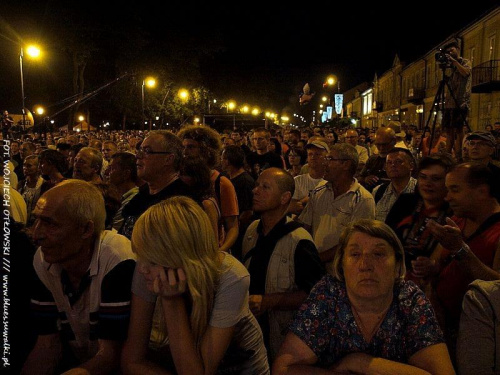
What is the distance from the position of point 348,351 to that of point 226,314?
2.23 feet

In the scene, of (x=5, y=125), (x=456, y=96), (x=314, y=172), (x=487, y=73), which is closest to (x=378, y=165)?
(x=314, y=172)

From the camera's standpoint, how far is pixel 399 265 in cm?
251

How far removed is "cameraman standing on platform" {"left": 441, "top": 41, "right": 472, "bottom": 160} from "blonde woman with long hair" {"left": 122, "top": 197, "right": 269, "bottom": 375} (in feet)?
20.0

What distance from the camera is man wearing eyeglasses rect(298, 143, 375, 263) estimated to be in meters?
4.45

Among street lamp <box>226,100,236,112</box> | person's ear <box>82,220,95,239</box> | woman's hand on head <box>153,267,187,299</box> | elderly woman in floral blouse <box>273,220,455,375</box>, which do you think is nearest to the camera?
woman's hand on head <box>153,267,187,299</box>

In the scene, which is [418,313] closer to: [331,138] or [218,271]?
[218,271]

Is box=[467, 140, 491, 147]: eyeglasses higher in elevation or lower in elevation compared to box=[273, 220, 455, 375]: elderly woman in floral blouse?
higher

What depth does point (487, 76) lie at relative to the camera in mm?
26391

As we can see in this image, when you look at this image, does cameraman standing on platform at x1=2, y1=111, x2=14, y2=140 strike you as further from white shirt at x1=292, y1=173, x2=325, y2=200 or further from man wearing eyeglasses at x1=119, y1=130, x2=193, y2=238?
man wearing eyeglasses at x1=119, y1=130, x2=193, y2=238

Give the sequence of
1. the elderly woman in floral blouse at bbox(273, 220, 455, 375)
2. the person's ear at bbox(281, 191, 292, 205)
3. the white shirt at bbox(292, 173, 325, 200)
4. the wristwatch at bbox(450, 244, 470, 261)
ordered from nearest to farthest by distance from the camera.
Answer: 1. the elderly woman in floral blouse at bbox(273, 220, 455, 375)
2. the wristwatch at bbox(450, 244, 470, 261)
3. the person's ear at bbox(281, 191, 292, 205)
4. the white shirt at bbox(292, 173, 325, 200)

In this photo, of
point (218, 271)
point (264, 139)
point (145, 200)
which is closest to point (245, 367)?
point (218, 271)

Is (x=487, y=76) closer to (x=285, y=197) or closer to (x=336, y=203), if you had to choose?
(x=336, y=203)

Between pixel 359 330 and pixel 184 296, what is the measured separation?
0.92 m

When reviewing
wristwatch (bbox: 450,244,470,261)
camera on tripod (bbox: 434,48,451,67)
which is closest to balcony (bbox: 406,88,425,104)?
camera on tripod (bbox: 434,48,451,67)
